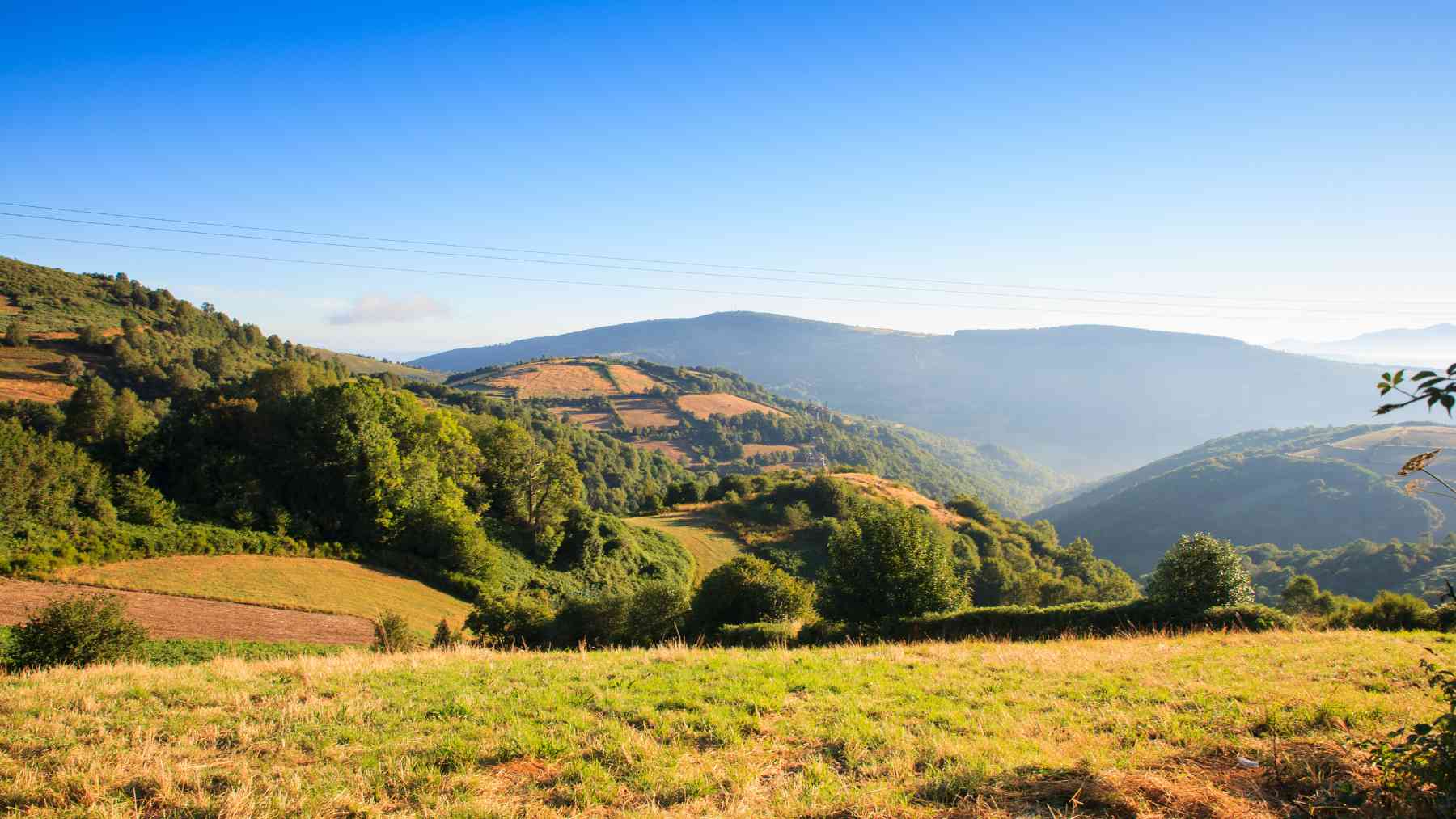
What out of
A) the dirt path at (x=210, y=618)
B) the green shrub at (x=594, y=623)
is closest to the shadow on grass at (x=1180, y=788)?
the green shrub at (x=594, y=623)

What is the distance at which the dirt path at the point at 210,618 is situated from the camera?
26172 mm

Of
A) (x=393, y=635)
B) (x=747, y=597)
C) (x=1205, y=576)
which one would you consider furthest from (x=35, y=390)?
(x=1205, y=576)

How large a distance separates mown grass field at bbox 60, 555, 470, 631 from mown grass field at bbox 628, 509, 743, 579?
26.0 meters

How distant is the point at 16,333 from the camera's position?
86.1 metres

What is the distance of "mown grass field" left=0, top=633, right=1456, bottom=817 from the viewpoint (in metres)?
5.88

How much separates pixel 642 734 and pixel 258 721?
18.2 feet

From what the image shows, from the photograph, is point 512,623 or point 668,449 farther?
point 668,449

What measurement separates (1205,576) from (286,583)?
1881 inches

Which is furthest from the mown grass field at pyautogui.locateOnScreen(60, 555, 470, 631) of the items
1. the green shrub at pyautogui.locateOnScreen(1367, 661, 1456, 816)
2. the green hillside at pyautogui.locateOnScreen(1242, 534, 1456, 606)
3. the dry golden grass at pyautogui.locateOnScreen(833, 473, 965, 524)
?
the green hillside at pyautogui.locateOnScreen(1242, 534, 1456, 606)

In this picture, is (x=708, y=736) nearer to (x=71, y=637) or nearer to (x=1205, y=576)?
(x=71, y=637)

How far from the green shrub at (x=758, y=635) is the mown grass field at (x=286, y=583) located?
21950 mm

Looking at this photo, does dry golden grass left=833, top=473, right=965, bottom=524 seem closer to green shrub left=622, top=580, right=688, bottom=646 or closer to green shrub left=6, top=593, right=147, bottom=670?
green shrub left=622, top=580, right=688, bottom=646

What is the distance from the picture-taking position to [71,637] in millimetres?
15391

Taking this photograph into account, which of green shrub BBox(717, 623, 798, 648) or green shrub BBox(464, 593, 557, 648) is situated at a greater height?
green shrub BBox(717, 623, 798, 648)
